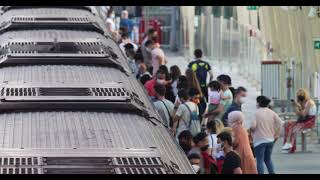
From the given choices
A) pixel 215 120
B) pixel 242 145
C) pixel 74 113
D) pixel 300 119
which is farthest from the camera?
pixel 300 119

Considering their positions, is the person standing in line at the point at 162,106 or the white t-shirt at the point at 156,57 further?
the white t-shirt at the point at 156,57

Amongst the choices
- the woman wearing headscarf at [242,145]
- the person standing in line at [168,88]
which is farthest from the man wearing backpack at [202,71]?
the woman wearing headscarf at [242,145]

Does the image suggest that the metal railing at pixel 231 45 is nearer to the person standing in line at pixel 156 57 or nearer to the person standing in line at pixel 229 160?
the person standing in line at pixel 156 57

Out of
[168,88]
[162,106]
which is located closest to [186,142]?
[162,106]

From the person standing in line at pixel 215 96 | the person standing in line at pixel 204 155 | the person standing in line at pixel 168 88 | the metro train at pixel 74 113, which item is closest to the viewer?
the metro train at pixel 74 113

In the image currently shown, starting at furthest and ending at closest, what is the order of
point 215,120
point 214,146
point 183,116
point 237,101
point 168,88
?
point 168,88, point 237,101, point 183,116, point 215,120, point 214,146

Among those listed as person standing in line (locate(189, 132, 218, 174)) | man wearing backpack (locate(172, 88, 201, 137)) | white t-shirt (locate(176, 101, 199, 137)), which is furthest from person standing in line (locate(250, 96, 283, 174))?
person standing in line (locate(189, 132, 218, 174))

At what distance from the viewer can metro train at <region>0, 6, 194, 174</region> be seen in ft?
23.5

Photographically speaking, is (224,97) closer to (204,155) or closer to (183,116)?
(183,116)

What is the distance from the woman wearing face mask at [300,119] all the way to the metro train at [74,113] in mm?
4307

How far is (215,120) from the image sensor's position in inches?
510

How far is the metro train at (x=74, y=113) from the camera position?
7.15 m

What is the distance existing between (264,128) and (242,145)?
6.28ft

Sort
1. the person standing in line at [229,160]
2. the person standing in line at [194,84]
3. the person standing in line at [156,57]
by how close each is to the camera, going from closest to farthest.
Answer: the person standing in line at [229,160] < the person standing in line at [194,84] < the person standing in line at [156,57]
